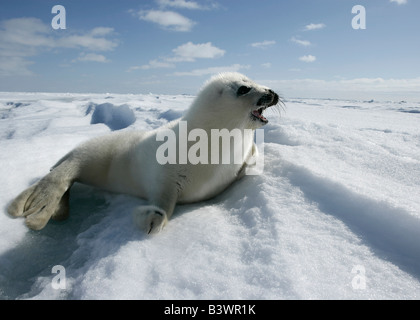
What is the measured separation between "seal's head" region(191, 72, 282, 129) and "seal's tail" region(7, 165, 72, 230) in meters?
1.23

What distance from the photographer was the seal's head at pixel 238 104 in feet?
7.15

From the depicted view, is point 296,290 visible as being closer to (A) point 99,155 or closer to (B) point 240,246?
(B) point 240,246

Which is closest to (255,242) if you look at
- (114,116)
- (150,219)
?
(150,219)

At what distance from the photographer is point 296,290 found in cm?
113

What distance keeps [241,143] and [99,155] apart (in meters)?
1.25

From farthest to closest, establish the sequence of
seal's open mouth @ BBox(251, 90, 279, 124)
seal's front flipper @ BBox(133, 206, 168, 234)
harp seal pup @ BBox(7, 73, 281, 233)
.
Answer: seal's open mouth @ BBox(251, 90, 279, 124) → harp seal pup @ BBox(7, 73, 281, 233) → seal's front flipper @ BBox(133, 206, 168, 234)

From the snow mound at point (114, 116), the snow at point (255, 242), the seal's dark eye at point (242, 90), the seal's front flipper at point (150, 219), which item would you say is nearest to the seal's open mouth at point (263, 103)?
the seal's dark eye at point (242, 90)

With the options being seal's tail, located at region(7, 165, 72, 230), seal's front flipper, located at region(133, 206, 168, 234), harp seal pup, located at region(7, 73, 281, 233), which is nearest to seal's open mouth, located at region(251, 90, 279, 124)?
harp seal pup, located at region(7, 73, 281, 233)

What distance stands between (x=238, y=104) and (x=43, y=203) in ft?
5.14

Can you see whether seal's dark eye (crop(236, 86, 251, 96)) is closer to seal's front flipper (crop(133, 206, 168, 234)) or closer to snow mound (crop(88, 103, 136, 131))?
seal's front flipper (crop(133, 206, 168, 234))

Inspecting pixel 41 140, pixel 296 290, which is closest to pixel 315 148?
pixel 296 290

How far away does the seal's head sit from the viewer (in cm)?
218

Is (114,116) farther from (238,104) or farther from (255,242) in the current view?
(255,242)

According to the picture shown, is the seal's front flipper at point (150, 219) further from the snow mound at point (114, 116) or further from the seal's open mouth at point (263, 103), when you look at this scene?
the snow mound at point (114, 116)
